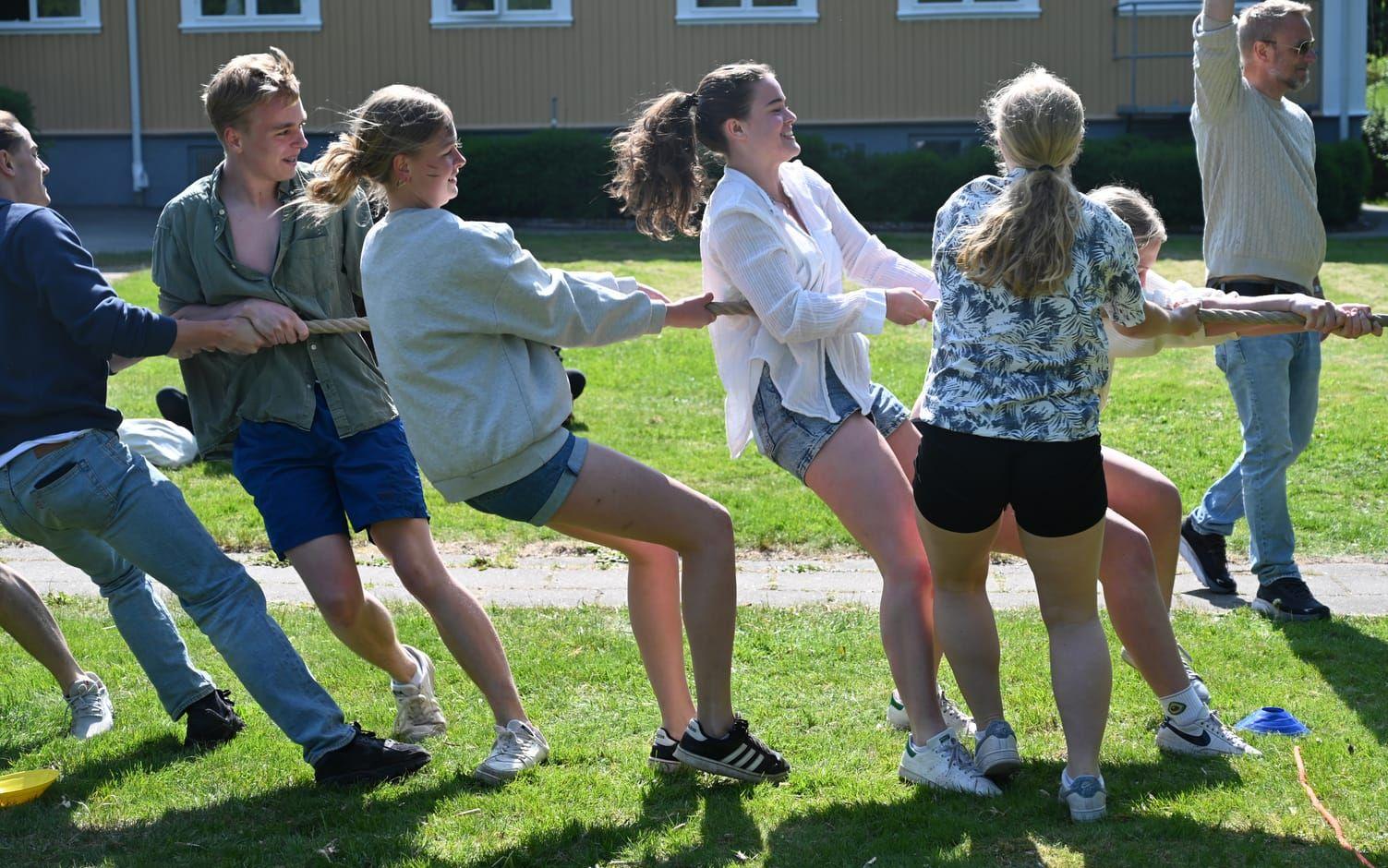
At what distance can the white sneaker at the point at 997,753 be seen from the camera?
4.25 m

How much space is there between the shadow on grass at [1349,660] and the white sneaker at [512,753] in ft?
8.47

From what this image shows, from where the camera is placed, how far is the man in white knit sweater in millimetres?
5961

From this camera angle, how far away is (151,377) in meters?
11.1

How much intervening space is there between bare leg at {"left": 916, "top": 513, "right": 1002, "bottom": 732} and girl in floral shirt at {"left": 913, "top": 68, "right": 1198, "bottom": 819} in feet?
0.04

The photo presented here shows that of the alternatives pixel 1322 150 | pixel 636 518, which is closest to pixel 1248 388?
pixel 636 518

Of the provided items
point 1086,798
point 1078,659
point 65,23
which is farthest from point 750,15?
point 1086,798

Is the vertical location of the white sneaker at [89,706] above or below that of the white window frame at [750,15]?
below

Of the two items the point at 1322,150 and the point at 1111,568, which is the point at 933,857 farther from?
the point at 1322,150

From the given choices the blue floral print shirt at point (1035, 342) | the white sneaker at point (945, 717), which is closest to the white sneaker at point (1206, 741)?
the white sneaker at point (945, 717)

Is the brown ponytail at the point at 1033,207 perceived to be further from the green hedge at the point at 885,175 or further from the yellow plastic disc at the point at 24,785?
the green hedge at the point at 885,175

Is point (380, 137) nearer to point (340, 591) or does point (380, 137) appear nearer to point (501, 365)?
point (501, 365)

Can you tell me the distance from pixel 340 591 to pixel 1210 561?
12.5ft

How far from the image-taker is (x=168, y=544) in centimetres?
435

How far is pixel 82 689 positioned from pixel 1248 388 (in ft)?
15.0
